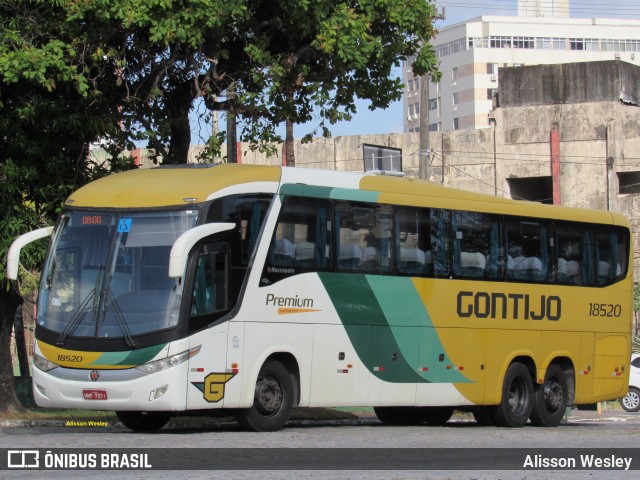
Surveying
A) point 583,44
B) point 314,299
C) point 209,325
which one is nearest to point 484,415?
point 314,299

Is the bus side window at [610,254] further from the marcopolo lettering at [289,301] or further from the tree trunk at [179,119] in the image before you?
the tree trunk at [179,119]

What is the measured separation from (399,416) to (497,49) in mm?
100233

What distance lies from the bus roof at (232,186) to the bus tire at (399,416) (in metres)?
4.09

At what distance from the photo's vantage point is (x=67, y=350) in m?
15.6

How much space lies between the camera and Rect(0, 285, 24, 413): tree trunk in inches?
861

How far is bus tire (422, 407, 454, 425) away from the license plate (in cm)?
815

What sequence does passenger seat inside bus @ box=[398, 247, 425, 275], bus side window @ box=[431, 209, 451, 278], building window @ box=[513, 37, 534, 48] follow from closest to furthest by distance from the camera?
1. passenger seat inside bus @ box=[398, 247, 425, 275]
2. bus side window @ box=[431, 209, 451, 278]
3. building window @ box=[513, 37, 534, 48]

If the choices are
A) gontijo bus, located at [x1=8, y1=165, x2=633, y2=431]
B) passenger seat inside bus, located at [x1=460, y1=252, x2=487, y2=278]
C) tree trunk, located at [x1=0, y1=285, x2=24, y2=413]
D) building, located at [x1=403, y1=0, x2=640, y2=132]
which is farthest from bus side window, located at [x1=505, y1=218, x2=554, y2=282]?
building, located at [x1=403, y1=0, x2=640, y2=132]

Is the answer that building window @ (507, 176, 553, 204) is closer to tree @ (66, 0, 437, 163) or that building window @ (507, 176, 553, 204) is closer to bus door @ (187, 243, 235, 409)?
tree @ (66, 0, 437, 163)

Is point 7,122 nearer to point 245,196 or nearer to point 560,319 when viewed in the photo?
point 245,196

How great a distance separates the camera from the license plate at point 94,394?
15.3 meters

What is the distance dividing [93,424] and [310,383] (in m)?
4.71

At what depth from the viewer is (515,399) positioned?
21266mm

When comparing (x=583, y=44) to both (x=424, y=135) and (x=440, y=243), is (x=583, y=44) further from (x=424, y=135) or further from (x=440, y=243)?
(x=440, y=243)
